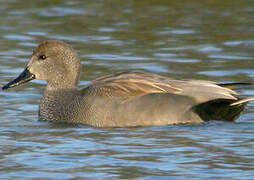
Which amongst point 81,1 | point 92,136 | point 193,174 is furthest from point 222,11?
point 193,174

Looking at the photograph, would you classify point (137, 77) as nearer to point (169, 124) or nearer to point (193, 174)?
point (169, 124)

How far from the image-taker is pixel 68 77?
1023 centimetres

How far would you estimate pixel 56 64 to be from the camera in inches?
405

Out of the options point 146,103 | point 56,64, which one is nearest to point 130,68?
point 56,64

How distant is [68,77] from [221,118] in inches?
77.0

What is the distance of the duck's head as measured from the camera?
10227 millimetres

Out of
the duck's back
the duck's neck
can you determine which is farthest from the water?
the duck's neck

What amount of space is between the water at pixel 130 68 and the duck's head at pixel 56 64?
51 cm

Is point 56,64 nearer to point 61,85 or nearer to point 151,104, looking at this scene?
point 61,85

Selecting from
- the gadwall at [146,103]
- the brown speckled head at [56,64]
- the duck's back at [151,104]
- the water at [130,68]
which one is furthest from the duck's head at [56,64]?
the duck's back at [151,104]

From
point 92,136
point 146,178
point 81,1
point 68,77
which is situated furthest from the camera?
point 81,1

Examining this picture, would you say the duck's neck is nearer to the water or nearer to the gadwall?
the gadwall

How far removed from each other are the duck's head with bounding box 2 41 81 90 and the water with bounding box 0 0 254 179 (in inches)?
20.1

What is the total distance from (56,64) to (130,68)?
2530 mm
